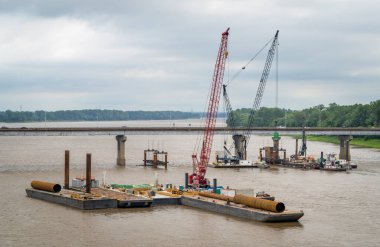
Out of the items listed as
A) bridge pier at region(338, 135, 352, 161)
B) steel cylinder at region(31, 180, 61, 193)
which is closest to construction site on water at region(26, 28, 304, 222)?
steel cylinder at region(31, 180, 61, 193)

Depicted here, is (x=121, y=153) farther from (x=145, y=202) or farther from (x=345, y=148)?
(x=145, y=202)

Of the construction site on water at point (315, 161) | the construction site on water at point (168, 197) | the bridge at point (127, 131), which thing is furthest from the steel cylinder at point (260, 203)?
the bridge at point (127, 131)

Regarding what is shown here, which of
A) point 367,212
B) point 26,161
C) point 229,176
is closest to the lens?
point 367,212

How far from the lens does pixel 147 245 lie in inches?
2304

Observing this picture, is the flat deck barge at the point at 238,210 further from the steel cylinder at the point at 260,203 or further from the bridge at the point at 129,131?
the bridge at the point at 129,131

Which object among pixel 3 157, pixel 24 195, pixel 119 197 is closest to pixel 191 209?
pixel 119 197

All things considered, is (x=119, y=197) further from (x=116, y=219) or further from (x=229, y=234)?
(x=229, y=234)

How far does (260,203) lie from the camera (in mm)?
71375

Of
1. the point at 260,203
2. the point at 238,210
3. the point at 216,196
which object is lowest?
the point at 238,210

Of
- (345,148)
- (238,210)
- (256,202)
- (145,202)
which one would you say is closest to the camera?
(256,202)

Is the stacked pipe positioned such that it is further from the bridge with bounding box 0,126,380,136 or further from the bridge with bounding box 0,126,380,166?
the bridge with bounding box 0,126,380,136

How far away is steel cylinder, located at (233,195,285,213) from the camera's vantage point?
69.6m

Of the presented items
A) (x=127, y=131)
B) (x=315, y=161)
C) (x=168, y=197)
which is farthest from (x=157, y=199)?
(x=127, y=131)

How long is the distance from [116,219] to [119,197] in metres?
9.34
